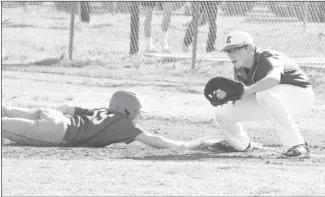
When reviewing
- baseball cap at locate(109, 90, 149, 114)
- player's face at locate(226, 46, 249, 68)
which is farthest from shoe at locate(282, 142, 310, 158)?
baseball cap at locate(109, 90, 149, 114)

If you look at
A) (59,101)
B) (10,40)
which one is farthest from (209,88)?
(10,40)

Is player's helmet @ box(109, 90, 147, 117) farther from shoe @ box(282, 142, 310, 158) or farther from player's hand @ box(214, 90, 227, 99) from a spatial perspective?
shoe @ box(282, 142, 310, 158)

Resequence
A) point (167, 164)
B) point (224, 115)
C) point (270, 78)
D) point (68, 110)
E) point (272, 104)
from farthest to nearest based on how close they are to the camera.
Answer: point (68, 110)
point (224, 115)
point (272, 104)
point (270, 78)
point (167, 164)

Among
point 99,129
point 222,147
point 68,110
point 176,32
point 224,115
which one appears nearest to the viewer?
point 99,129

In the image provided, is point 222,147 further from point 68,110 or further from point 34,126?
point 34,126

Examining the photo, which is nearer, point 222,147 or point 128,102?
point 128,102

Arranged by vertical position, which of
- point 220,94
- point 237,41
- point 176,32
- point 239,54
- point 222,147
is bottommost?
point 176,32

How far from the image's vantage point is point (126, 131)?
7902 millimetres

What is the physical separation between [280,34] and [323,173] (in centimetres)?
1149

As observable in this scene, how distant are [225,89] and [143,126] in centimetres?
239

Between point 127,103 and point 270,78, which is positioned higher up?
point 270,78

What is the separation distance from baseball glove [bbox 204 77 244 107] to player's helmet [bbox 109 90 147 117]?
0.67m

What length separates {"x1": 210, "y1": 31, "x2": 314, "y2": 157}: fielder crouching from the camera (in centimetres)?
780

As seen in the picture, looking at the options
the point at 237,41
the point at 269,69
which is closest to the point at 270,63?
the point at 269,69
